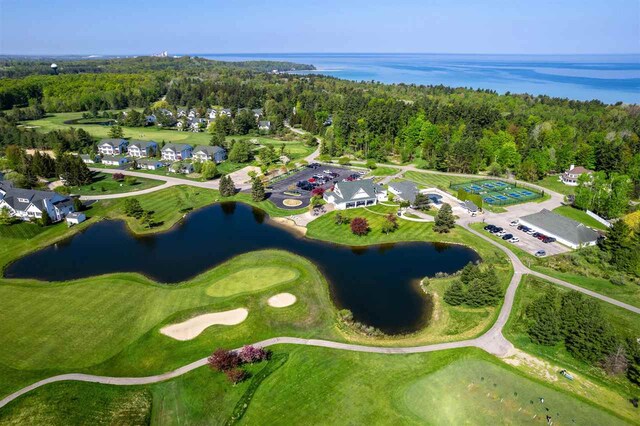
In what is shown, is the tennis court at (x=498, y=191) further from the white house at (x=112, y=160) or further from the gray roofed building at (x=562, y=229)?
the white house at (x=112, y=160)

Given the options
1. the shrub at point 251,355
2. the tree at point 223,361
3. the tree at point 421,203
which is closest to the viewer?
the tree at point 223,361

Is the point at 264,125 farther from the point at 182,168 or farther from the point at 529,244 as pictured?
the point at 529,244

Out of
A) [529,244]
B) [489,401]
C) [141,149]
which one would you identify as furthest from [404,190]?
[141,149]

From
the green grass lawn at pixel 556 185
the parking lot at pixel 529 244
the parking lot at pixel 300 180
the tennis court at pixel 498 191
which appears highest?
the parking lot at pixel 300 180

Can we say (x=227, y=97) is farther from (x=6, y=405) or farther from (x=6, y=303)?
(x=6, y=405)

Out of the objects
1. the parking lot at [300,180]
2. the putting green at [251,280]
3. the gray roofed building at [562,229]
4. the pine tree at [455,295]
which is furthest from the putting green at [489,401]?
the parking lot at [300,180]

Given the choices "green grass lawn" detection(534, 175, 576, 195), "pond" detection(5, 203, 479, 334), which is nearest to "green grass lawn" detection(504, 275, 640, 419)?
"pond" detection(5, 203, 479, 334)

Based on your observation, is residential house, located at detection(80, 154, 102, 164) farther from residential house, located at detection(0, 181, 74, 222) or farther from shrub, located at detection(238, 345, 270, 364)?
shrub, located at detection(238, 345, 270, 364)
